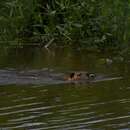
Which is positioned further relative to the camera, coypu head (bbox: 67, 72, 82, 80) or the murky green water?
coypu head (bbox: 67, 72, 82, 80)

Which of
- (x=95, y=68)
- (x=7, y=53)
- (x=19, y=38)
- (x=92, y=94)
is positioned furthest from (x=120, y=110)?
(x=19, y=38)

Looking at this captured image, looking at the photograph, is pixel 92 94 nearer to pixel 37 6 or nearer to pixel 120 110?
pixel 120 110

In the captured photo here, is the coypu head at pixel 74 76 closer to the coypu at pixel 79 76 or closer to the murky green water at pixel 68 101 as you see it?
the coypu at pixel 79 76

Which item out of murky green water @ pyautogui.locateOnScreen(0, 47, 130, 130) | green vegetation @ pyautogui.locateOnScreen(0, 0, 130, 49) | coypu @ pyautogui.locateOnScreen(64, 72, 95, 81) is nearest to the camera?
murky green water @ pyautogui.locateOnScreen(0, 47, 130, 130)

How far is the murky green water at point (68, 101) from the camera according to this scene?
7.04 m

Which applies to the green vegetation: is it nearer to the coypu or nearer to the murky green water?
the murky green water

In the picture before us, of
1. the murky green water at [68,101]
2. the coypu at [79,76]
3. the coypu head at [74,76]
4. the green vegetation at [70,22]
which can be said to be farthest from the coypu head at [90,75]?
the green vegetation at [70,22]

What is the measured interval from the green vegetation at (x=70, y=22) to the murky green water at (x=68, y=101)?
1.12m

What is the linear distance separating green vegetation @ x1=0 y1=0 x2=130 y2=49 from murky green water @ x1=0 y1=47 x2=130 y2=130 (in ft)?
3.67

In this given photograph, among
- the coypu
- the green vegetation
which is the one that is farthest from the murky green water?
the green vegetation

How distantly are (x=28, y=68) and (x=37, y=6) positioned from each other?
8.56 feet

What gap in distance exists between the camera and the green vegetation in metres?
11.8

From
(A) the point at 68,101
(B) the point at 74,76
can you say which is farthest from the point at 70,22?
(A) the point at 68,101

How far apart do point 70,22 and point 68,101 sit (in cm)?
396
